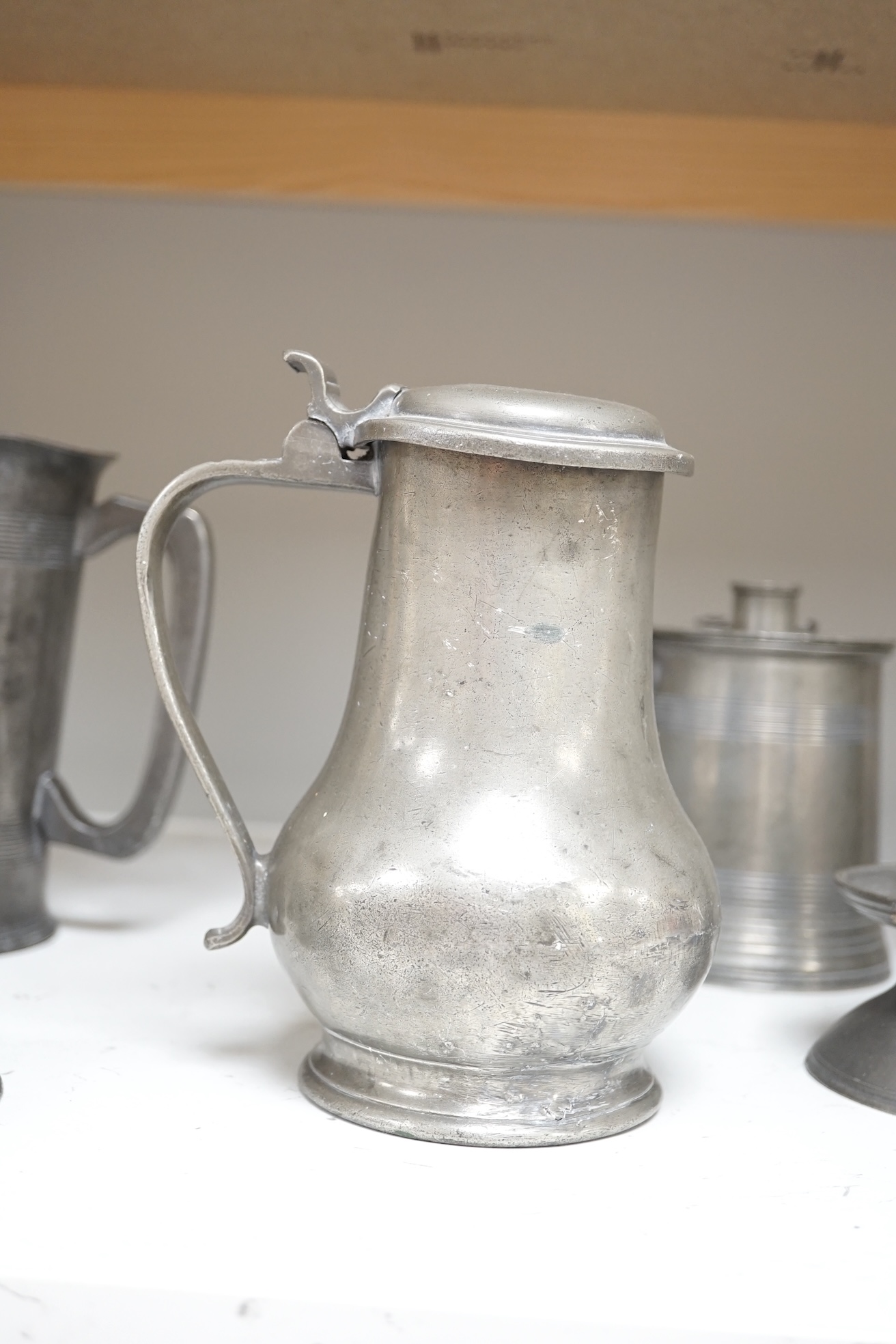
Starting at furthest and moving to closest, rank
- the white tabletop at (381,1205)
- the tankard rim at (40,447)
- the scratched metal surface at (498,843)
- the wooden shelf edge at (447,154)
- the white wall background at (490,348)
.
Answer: the white wall background at (490,348)
the wooden shelf edge at (447,154)
the tankard rim at (40,447)
the scratched metal surface at (498,843)
the white tabletop at (381,1205)

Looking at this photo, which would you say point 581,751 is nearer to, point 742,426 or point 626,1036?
point 626,1036

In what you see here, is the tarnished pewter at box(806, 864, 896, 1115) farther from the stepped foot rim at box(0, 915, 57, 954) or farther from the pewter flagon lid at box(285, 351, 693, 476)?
the stepped foot rim at box(0, 915, 57, 954)

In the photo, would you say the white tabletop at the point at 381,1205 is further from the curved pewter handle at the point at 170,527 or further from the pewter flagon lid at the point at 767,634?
the pewter flagon lid at the point at 767,634

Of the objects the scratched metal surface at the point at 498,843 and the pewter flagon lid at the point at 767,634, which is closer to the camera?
the scratched metal surface at the point at 498,843

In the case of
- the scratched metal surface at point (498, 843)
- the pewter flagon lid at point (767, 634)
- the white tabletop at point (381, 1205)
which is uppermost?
the pewter flagon lid at point (767, 634)

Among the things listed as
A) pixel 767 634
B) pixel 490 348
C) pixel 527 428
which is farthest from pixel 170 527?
pixel 490 348

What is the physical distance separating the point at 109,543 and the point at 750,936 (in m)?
0.43

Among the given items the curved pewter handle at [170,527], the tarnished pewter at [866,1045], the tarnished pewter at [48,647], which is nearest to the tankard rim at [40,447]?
the tarnished pewter at [48,647]

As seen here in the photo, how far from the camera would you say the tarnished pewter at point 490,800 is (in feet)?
1.61

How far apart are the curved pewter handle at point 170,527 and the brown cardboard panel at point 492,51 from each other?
34 cm

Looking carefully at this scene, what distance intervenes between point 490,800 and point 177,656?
0.32 meters

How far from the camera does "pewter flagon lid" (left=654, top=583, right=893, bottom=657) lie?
2.54 ft

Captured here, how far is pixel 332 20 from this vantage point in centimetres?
76

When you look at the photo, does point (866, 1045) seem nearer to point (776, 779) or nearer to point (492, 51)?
point (776, 779)
